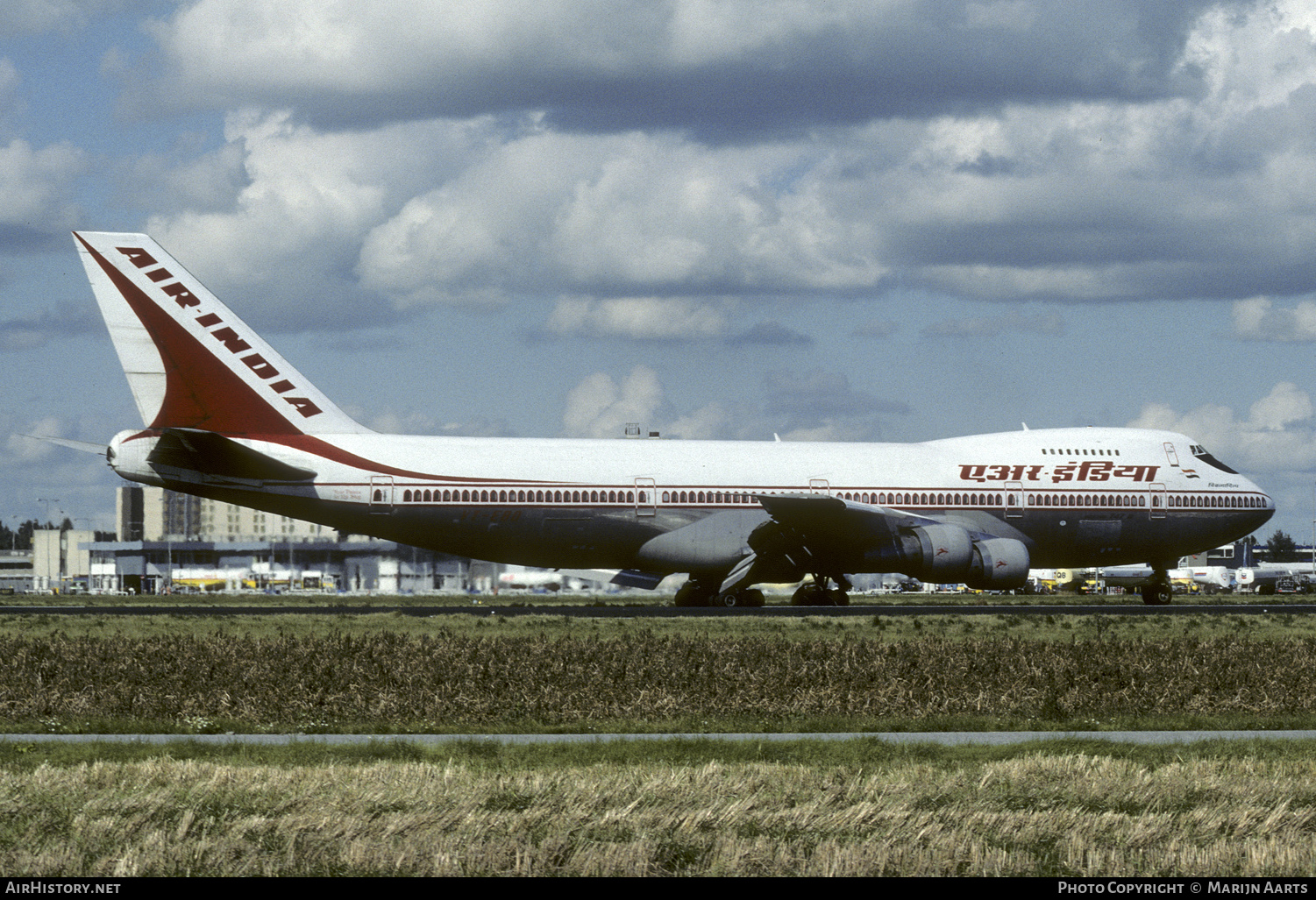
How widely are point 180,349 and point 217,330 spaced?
1229 mm

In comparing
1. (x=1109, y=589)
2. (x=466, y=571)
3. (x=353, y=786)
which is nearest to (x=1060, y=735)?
(x=353, y=786)

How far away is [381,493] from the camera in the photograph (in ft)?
140

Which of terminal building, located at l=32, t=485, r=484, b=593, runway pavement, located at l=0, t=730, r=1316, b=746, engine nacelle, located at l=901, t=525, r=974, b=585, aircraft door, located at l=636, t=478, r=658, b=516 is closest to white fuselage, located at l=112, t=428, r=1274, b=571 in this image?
aircraft door, located at l=636, t=478, r=658, b=516

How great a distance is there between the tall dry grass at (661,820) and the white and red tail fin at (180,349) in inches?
1187

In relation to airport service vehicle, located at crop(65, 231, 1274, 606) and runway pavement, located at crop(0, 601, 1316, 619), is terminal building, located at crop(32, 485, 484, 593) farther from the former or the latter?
airport service vehicle, located at crop(65, 231, 1274, 606)

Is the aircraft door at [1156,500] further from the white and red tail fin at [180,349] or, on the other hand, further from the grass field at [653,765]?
the white and red tail fin at [180,349]

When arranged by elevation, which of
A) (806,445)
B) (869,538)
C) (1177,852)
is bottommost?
Answer: (1177,852)

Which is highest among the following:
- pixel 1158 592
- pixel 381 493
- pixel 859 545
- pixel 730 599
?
pixel 381 493

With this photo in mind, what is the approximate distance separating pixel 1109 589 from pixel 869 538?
7024 centimetres

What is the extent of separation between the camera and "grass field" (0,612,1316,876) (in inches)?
412

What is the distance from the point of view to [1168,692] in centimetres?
2198

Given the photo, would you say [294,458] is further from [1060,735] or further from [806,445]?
[1060,735]

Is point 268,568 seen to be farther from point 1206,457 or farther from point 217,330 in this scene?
point 1206,457

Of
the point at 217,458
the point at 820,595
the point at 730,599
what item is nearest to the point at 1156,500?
the point at 820,595
